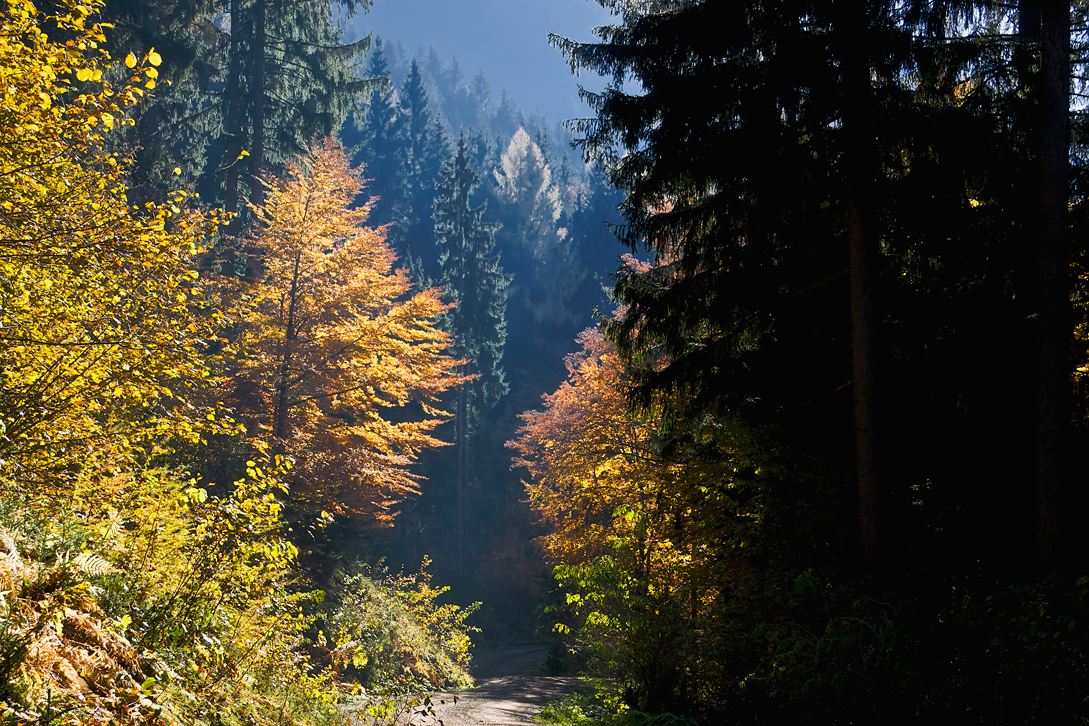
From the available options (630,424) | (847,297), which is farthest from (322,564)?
(847,297)

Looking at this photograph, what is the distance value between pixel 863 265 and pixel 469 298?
3638 cm

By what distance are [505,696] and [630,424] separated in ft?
22.7

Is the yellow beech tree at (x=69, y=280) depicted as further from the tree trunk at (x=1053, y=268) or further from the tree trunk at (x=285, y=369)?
the tree trunk at (x=285, y=369)

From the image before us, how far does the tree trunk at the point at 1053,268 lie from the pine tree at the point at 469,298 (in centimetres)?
3399

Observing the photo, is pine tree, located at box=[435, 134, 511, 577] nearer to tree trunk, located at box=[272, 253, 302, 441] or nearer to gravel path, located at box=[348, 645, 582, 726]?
gravel path, located at box=[348, 645, 582, 726]

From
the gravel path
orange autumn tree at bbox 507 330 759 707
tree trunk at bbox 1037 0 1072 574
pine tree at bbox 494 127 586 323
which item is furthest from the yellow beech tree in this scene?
pine tree at bbox 494 127 586 323

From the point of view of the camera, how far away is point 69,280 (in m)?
5.87

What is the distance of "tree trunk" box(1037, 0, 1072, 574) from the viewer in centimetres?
701

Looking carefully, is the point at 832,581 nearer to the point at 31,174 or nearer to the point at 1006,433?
the point at 1006,433

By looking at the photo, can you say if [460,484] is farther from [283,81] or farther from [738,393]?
[738,393]

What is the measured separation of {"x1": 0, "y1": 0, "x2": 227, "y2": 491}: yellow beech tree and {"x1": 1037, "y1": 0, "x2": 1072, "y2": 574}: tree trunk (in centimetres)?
772

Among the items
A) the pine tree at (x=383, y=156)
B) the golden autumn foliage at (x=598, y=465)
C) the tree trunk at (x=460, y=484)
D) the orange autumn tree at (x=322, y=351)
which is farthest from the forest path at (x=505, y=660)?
the pine tree at (x=383, y=156)

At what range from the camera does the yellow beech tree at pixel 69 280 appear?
5184 mm

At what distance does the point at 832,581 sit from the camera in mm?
8453
